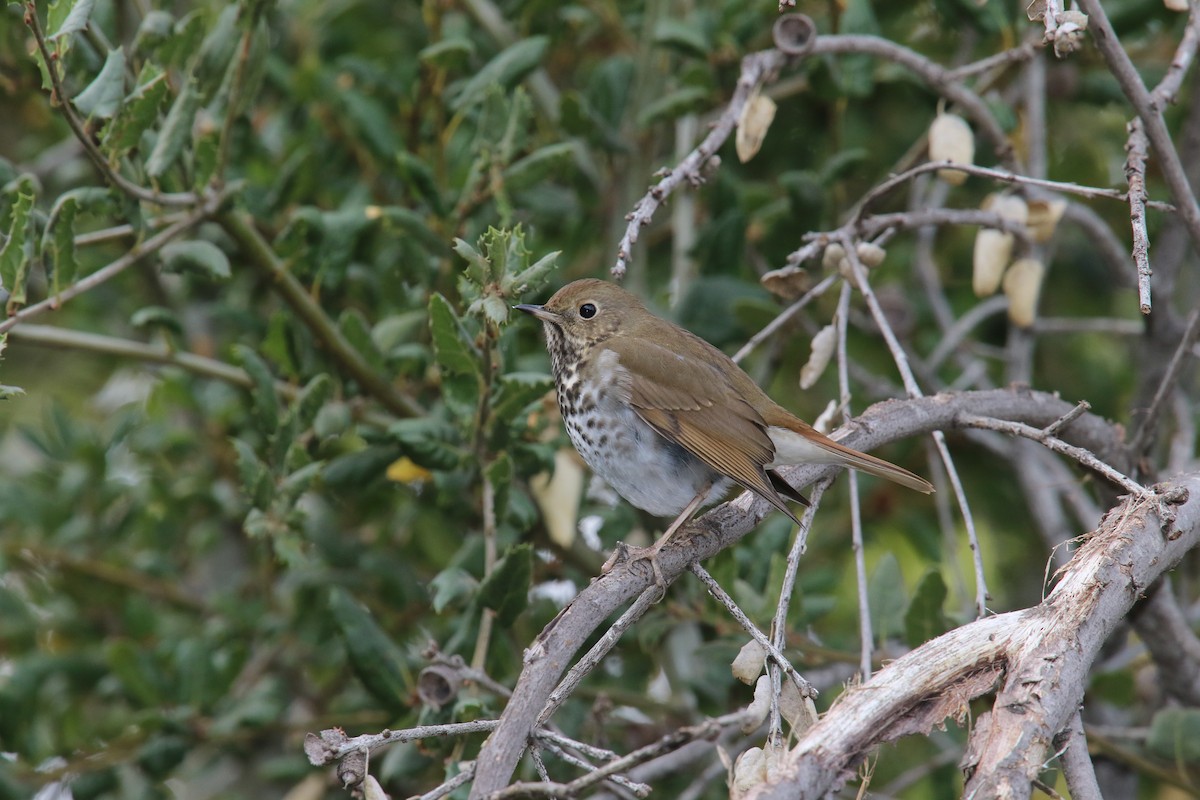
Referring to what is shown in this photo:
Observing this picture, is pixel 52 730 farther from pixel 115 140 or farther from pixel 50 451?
pixel 115 140

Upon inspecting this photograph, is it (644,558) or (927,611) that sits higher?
(644,558)

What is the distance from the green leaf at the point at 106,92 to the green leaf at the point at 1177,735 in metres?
2.96

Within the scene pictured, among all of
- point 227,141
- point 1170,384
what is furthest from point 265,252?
point 1170,384

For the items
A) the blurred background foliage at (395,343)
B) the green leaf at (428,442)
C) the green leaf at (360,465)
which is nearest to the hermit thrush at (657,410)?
the blurred background foliage at (395,343)

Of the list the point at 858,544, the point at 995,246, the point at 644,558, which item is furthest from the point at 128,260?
→ the point at 995,246

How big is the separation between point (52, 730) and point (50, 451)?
3.05 feet

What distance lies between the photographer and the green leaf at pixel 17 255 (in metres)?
2.73

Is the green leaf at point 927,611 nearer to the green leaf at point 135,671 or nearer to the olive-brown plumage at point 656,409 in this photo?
the olive-brown plumage at point 656,409

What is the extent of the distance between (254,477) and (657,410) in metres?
1.05

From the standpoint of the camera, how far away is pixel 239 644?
147 inches

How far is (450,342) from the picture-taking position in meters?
2.86

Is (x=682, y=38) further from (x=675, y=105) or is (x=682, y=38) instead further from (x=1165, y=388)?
(x=1165, y=388)

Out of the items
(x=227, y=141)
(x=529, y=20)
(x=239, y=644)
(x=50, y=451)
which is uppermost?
(x=529, y=20)

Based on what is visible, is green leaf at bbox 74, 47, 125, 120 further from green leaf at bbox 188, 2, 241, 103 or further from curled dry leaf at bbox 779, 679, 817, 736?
curled dry leaf at bbox 779, 679, 817, 736
